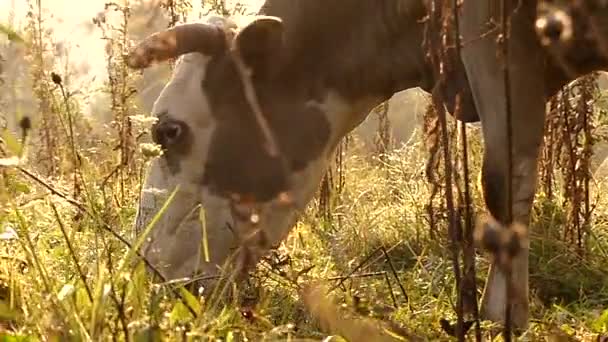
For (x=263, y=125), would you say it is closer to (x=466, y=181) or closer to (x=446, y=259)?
(x=446, y=259)

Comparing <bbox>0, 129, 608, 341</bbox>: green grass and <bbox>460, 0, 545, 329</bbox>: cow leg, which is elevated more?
<bbox>460, 0, 545, 329</bbox>: cow leg

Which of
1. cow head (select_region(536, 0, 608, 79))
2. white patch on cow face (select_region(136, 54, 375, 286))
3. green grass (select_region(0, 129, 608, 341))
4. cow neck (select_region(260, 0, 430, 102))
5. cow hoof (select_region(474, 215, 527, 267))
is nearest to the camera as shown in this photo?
cow hoof (select_region(474, 215, 527, 267))

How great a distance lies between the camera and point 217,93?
3545 mm

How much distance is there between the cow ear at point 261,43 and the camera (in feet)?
11.2

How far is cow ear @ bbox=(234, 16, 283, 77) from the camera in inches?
135

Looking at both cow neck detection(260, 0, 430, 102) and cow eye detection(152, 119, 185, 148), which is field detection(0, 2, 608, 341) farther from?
cow neck detection(260, 0, 430, 102)

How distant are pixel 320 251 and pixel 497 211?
3.93 ft

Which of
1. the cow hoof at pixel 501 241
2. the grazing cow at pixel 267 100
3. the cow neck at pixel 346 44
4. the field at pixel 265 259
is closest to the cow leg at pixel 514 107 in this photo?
the grazing cow at pixel 267 100

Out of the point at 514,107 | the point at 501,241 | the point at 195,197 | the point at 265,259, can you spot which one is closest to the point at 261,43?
the point at 195,197

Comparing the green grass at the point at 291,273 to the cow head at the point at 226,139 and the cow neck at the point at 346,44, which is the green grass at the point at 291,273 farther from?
the cow neck at the point at 346,44

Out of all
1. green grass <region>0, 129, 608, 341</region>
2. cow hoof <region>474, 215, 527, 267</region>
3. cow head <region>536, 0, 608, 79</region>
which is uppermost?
cow head <region>536, 0, 608, 79</region>

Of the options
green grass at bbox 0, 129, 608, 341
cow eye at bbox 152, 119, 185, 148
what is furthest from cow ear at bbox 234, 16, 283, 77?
green grass at bbox 0, 129, 608, 341

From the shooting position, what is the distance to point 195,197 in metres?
3.43

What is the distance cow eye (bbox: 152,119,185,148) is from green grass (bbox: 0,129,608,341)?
0.27 meters
